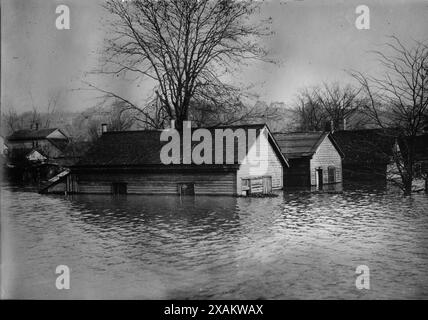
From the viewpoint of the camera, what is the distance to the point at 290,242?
1012 cm

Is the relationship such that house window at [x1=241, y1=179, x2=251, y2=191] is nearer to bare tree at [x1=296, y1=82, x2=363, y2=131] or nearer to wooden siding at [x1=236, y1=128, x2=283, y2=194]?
wooden siding at [x1=236, y1=128, x2=283, y2=194]

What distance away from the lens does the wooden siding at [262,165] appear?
2100 cm

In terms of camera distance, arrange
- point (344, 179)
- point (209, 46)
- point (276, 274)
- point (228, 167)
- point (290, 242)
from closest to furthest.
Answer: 1. point (276, 274)
2. point (290, 242)
3. point (209, 46)
4. point (228, 167)
5. point (344, 179)

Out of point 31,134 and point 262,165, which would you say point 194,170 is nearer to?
point 262,165

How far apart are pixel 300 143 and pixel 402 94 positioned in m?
15.2

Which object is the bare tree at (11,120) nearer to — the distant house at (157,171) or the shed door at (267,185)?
the distant house at (157,171)

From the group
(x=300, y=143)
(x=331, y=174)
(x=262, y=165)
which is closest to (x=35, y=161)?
(x=262, y=165)

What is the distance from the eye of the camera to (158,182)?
22.0 m

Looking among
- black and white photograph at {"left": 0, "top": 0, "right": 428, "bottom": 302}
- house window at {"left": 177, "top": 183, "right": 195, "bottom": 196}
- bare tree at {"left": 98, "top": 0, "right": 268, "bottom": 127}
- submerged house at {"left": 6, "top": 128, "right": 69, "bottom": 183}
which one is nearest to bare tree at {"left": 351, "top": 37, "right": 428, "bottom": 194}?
black and white photograph at {"left": 0, "top": 0, "right": 428, "bottom": 302}

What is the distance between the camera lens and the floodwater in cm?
690

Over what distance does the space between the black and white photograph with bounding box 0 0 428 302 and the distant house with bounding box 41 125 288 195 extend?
0.11 meters

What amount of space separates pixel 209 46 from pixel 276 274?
10.5 metres
